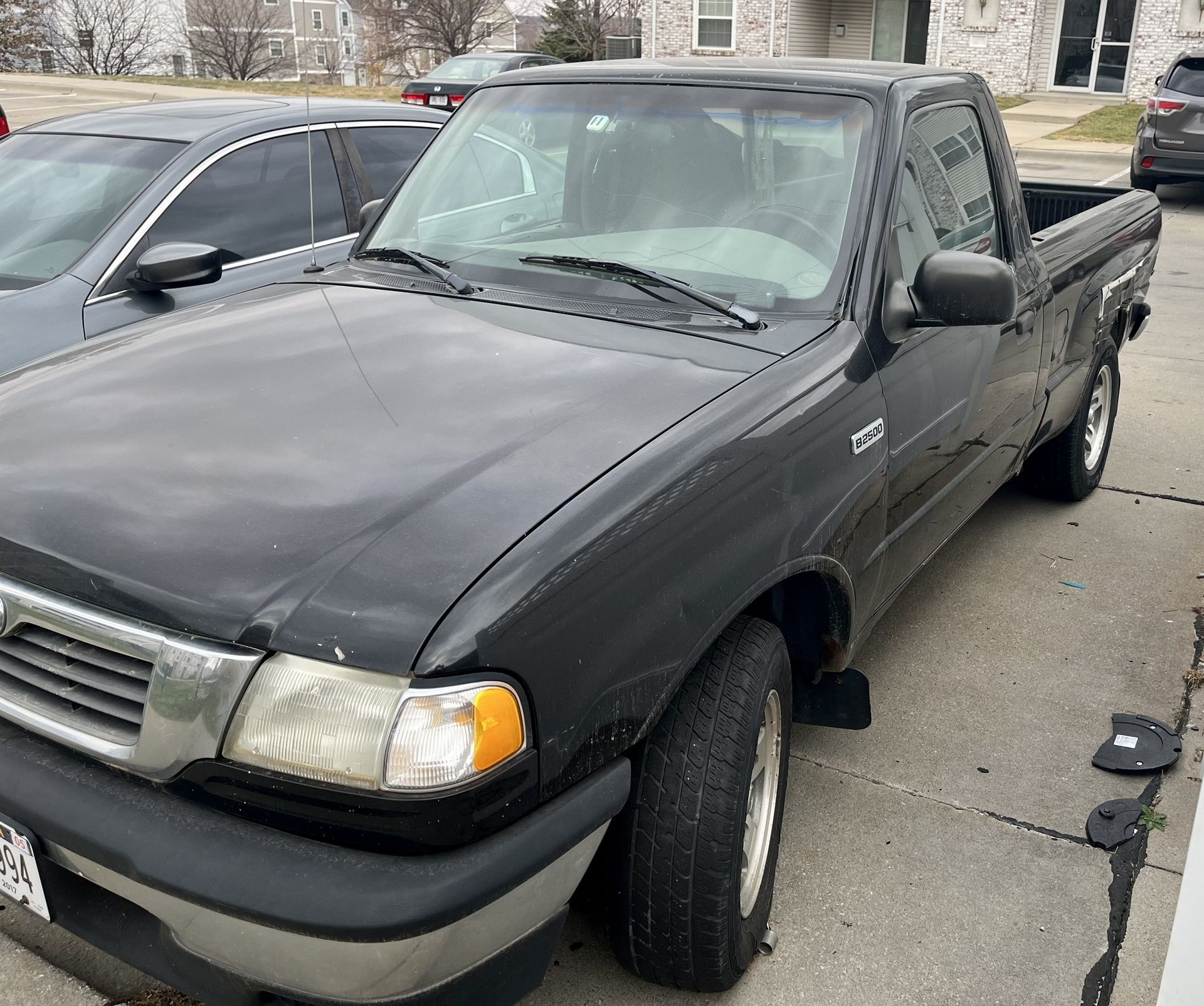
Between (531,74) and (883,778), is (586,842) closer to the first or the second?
(883,778)

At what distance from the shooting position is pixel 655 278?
3.04 meters

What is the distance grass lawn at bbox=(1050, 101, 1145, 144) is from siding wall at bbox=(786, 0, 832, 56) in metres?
7.82

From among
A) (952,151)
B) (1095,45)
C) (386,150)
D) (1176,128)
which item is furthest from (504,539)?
(1095,45)

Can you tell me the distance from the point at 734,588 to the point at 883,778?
1.33 metres

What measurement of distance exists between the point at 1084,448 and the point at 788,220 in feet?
8.78

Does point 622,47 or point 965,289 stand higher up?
point 622,47

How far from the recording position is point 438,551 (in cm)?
197

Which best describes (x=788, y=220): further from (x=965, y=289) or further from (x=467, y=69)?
(x=467, y=69)

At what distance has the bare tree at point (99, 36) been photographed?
35.3 meters

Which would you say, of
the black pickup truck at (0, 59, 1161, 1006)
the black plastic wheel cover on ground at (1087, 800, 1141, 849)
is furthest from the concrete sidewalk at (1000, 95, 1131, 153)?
the black plastic wheel cover on ground at (1087, 800, 1141, 849)

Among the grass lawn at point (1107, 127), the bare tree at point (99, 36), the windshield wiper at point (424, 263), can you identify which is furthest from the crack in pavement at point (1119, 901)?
the bare tree at point (99, 36)

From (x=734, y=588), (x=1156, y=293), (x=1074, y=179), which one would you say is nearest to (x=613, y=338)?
(x=734, y=588)

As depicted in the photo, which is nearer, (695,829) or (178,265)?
(695,829)

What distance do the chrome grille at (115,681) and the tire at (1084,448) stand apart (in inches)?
159
